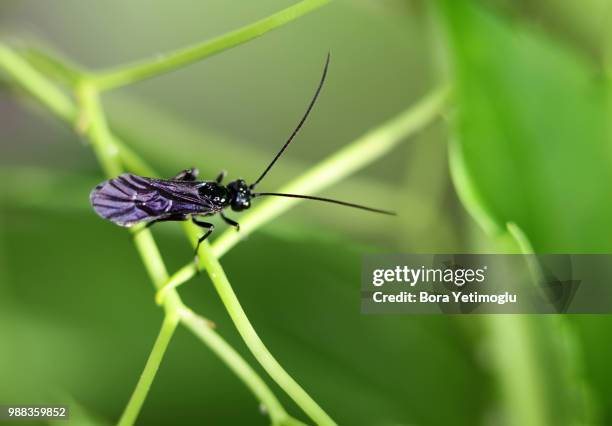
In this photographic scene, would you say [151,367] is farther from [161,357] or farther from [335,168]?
[335,168]

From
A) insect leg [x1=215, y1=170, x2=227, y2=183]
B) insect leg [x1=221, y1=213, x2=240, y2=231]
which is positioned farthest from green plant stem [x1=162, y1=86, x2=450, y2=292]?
insect leg [x1=215, y1=170, x2=227, y2=183]

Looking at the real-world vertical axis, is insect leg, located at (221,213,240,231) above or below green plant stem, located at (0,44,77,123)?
below

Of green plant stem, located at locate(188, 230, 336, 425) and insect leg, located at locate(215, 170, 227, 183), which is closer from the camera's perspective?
green plant stem, located at locate(188, 230, 336, 425)

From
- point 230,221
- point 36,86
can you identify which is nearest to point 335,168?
point 230,221

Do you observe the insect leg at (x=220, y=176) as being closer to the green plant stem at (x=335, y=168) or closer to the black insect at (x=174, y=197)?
the black insect at (x=174, y=197)

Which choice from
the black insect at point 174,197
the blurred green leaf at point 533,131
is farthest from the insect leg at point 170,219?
the blurred green leaf at point 533,131

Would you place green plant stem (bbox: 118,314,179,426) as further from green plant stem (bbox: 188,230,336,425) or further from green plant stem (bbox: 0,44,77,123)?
green plant stem (bbox: 0,44,77,123)

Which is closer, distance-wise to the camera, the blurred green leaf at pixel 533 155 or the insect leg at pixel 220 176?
the blurred green leaf at pixel 533 155
